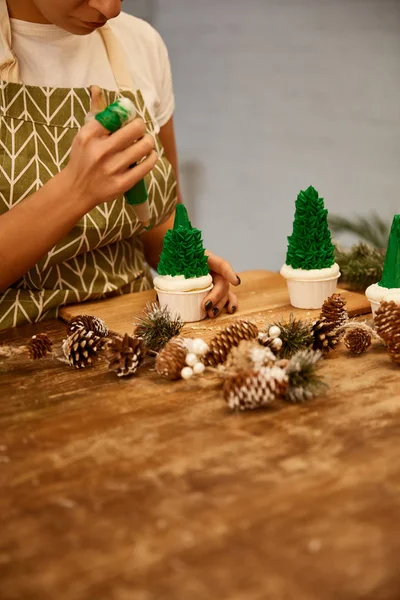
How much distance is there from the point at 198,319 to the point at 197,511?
2.18ft

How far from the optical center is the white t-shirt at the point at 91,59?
1415mm

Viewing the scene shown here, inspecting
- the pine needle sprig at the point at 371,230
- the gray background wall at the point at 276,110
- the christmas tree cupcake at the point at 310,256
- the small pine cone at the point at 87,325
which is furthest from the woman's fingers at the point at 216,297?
the gray background wall at the point at 276,110

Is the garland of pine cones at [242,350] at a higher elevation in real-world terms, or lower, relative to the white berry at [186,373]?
higher

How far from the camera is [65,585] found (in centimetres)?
56

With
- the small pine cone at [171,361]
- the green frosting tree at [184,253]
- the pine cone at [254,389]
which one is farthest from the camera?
the green frosting tree at [184,253]

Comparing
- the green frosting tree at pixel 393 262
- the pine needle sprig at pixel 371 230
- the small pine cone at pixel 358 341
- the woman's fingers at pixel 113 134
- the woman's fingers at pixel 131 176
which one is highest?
the woman's fingers at pixel 113 134

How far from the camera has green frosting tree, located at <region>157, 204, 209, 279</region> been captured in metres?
1.26

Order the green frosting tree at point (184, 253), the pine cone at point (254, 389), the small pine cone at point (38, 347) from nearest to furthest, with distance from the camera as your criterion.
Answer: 1. the pine cone at point (254, 389)
2. the small pine cone at point (38, 347)
3. the green frosting tree at point (184, 253)

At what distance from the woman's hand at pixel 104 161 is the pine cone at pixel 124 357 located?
0.28 meters

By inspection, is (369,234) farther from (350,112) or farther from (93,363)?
(93,363)

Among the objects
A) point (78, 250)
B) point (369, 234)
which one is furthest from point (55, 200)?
point (369, 234)

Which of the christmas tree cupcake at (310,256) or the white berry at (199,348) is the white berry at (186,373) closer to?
the white berry at (199,348)

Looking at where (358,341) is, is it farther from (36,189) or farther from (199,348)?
(36,189)

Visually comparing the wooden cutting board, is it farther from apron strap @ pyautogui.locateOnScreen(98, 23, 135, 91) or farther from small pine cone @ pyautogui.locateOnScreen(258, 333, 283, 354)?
apron strap @ pyautogui.locateOnScreen(98, 23, 135, 91)
